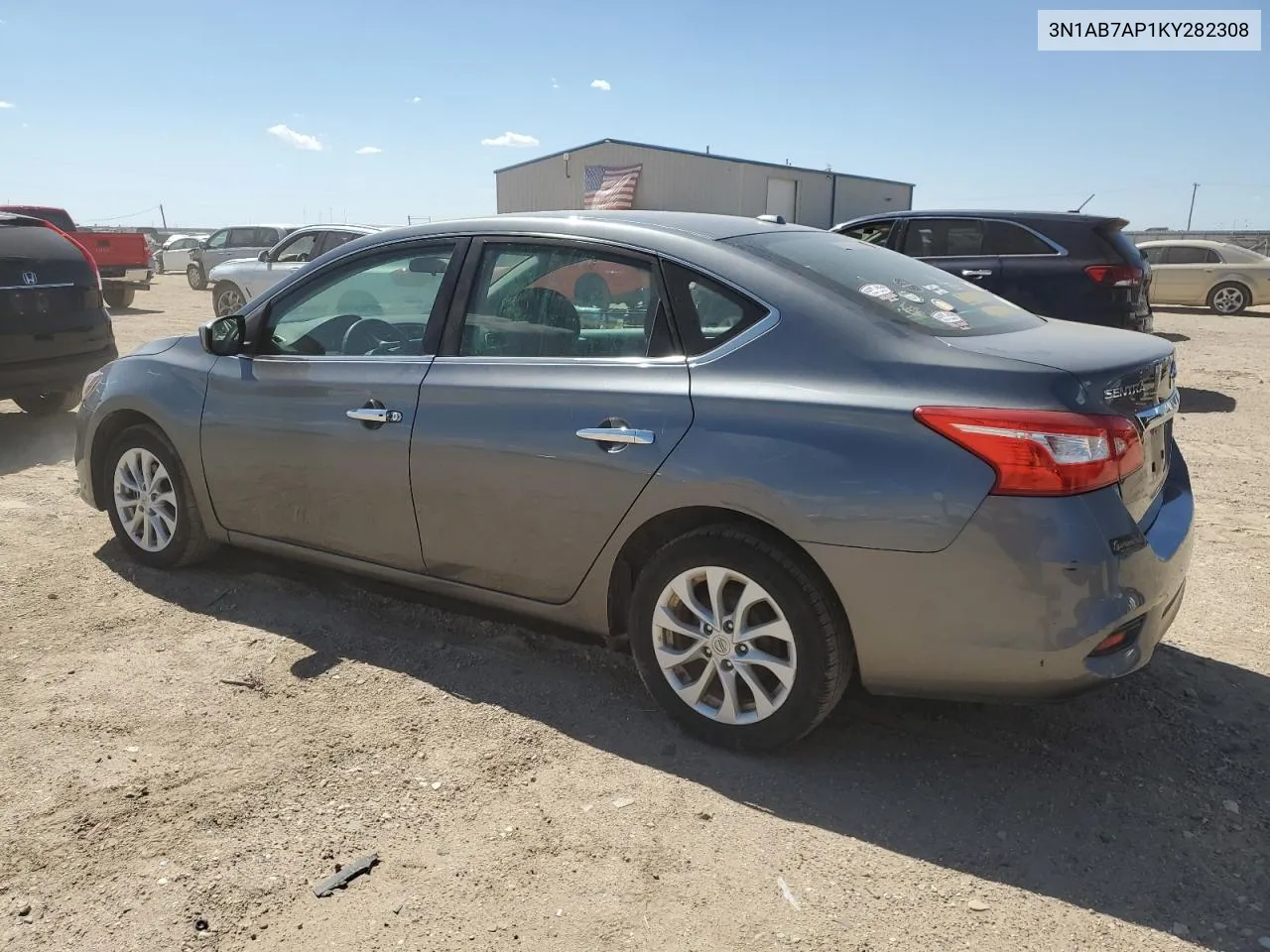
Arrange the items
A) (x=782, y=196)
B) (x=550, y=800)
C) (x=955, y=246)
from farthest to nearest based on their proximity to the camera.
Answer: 1. (x=782, y=196)
2. (x=955, y=246)
3. (x=550, y=800)

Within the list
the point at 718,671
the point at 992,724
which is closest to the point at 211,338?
the point at 718,671

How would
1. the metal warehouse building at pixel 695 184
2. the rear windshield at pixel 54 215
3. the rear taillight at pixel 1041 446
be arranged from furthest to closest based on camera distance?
1. the metal warehouse building at pixel 695 184
2. the rear windshield at pixel 54 215
3. the rear taillight at pixel 1041 446

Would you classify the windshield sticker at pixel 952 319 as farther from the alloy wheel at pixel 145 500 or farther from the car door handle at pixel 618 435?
the alloy wheel at pixel 145 500

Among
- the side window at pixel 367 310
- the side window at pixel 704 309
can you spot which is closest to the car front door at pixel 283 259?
the side window at pixel 367 310

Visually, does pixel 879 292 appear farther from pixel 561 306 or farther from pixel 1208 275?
pixel 1208 275

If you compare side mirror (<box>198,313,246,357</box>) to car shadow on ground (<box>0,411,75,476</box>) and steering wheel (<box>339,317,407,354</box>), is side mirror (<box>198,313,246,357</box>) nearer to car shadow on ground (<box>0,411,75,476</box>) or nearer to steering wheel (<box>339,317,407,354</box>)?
steering wheel (<box>339,317,407,354</box>)

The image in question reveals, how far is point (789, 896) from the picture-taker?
243 centimetres

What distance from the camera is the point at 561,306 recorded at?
342 centimetres

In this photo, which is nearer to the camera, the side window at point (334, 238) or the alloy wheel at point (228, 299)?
the side window at point (334, 238)

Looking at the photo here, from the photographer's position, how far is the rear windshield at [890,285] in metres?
2.98

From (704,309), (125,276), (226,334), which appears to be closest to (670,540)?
(704,309)

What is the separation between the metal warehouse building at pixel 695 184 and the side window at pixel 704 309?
89.9 ft

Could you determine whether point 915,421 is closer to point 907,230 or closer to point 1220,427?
point 1220,427

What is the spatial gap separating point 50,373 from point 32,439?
0.64m
